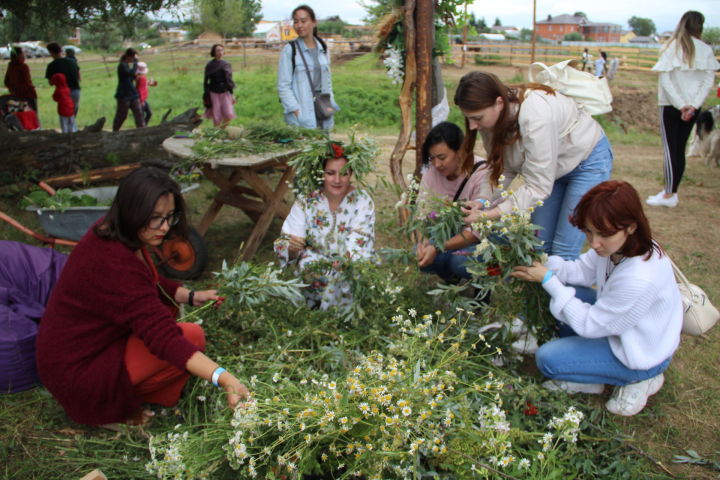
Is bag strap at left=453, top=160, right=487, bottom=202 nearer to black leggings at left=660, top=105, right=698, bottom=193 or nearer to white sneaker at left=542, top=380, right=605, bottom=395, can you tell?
white sneaker at left=542, top=380, right=605, bottom=395

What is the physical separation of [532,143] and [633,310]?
3.09 feet

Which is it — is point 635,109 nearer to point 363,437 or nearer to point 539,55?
point 539,55

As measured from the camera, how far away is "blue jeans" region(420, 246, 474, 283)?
3.28 metres

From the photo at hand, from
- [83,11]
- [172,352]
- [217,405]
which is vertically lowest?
[217,405]

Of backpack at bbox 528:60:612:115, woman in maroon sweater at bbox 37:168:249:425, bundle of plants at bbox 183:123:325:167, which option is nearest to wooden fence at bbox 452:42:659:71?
bundle of plants at bbox 183:123:325:167

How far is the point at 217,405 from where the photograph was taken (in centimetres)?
227

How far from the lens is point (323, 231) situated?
3428 millimetres

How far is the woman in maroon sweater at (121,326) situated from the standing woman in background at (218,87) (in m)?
6.78

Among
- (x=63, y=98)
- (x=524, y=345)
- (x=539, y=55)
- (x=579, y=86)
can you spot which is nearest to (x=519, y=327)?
(x=524, y=345)

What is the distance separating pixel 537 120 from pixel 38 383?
2999 mm

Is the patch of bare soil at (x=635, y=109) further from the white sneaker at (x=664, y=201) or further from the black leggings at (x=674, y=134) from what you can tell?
the black leggings at (x=674, y=134)

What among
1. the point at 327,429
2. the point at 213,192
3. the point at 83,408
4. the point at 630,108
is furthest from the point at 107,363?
the point at 630,108

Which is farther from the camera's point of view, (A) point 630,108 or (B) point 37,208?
(A) point 630,108

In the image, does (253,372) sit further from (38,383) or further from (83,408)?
(38,383)
